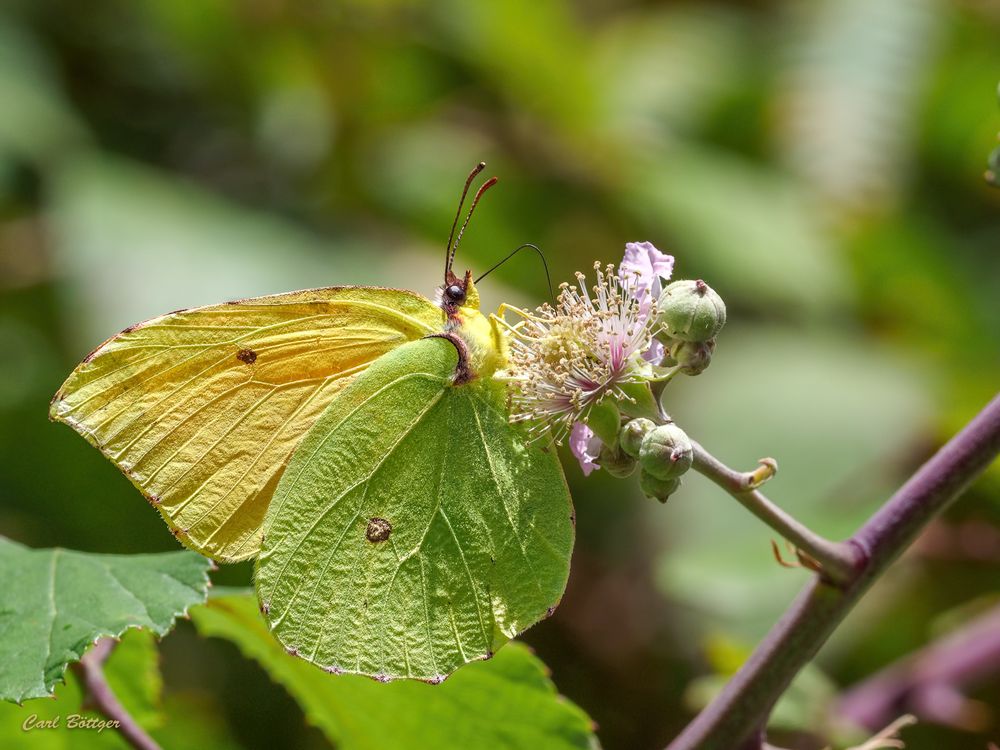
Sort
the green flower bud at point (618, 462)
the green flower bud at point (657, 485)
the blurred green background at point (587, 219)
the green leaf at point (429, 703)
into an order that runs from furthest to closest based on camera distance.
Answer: the blurred green background at point (587, 219), the green leaf at point (429, 703), the green flower bud at point (618, 462), the green flower bud at point (657, 485)

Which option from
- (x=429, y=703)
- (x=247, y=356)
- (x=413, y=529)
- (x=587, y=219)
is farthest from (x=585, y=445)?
(x=587, y=219)

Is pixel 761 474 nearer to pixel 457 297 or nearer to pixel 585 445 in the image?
pixel 585 445

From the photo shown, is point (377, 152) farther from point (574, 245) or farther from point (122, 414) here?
point (122, 414)

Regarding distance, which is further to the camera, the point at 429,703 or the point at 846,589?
the point at 429,703

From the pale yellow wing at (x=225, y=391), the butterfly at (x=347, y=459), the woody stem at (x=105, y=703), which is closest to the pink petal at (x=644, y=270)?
the butterfly at (x=347, y=459)

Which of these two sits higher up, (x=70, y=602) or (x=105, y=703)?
(x=70, y=602)

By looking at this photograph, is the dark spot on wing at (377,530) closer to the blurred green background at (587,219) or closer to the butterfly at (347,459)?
the butterfly at (347,459)

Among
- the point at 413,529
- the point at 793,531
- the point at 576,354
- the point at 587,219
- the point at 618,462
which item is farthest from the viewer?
the point at 587,219
